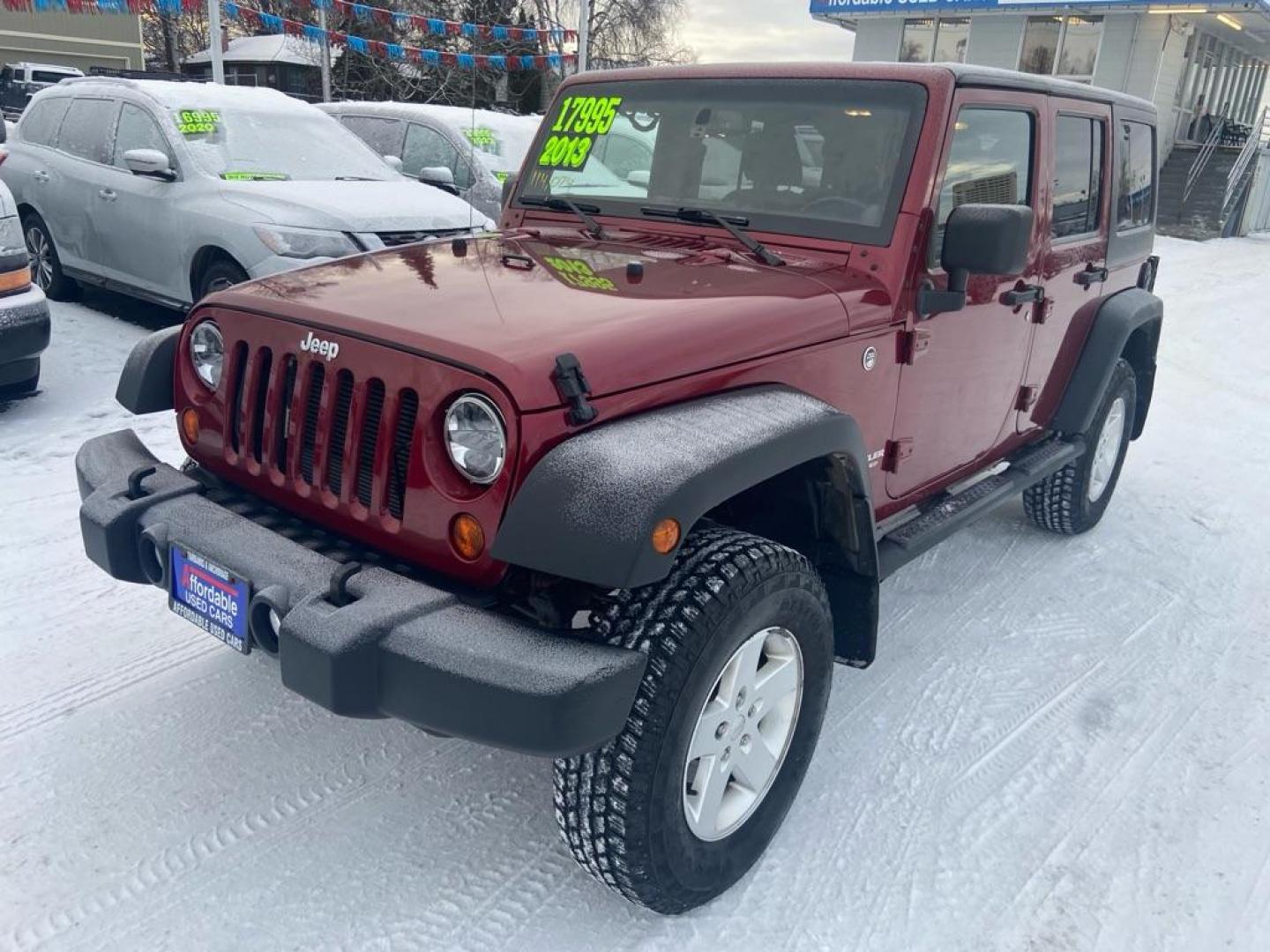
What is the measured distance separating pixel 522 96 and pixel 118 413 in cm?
2458

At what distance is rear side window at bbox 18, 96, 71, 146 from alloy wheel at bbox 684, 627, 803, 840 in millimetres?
7692

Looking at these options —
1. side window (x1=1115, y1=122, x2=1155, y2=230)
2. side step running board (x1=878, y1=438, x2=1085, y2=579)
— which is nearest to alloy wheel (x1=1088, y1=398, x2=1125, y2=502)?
side step running board (x1=878, y1=438, x2=1085, y2=579)

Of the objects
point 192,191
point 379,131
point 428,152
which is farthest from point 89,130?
point 428,152

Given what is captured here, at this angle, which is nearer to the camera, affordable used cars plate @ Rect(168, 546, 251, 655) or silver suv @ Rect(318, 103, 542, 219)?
affordable used cars plate @ Rect(168, 546, 251, 655)

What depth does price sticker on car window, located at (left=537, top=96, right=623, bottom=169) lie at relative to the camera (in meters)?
3.64

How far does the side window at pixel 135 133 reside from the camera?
7.02 m

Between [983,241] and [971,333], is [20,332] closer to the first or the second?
[971,333]

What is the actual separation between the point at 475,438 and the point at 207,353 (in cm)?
100

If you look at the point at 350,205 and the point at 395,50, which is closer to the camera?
the point at 350,205

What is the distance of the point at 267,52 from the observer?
119ft

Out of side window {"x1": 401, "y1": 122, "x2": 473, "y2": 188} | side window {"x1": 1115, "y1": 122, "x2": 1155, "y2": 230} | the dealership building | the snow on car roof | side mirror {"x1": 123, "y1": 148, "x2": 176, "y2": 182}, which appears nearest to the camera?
side window {"x1": 1115, "y1": 122, "x2": 1155, "y2": 230}

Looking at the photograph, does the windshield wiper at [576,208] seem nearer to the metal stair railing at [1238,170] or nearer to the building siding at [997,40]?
the metal stair railing at [1238,170]

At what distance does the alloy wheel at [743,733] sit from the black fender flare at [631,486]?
0.42 meters

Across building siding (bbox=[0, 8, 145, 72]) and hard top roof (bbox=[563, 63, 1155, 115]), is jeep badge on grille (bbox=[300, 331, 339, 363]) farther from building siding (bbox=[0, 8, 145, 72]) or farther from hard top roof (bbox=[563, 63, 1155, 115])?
building siding (bbox=[0, 8, 145, 72])
